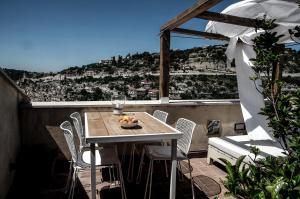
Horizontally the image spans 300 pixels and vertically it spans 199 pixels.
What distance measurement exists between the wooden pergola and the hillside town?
423 millimetres

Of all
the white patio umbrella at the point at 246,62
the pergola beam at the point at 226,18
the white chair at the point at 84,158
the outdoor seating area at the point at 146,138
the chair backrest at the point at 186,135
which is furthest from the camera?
the white patio umbrella at the point at 246,62

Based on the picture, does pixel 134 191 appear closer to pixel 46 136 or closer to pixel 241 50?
pixel 46 136

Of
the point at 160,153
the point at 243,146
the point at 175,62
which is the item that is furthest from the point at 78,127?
the point at 175,62

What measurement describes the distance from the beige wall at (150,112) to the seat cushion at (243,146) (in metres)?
0.60

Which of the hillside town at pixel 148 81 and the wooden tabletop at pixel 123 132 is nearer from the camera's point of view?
the wooden tabletop at pixel 123 132

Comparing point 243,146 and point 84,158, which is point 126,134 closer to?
point 84,158

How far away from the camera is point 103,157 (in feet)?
9.70

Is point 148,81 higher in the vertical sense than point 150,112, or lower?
higher

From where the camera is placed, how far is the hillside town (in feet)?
16.7

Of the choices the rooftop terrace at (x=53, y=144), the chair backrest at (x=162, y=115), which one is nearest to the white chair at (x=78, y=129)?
the rooftop terrace at (x=53, y=144)

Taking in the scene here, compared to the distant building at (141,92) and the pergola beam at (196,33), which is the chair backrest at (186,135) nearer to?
the distant building at (141,92)

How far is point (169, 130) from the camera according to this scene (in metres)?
2.77

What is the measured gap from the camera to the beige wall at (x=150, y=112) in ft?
13.2

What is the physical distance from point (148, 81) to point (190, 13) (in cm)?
293
